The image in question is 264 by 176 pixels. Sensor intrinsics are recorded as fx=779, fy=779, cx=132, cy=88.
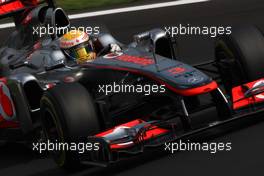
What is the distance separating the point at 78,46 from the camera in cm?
800

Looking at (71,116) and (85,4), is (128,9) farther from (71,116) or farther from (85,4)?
(71,116)

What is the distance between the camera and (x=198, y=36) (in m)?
12.8

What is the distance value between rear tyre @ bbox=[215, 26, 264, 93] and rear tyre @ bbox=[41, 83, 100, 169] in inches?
59.6

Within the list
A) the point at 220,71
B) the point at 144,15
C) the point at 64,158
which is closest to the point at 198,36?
the point at 144,15

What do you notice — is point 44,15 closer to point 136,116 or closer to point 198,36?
point 136,116

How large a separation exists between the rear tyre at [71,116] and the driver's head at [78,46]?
1.40m

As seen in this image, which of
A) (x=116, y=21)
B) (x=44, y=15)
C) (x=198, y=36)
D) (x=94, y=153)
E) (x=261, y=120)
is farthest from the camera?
(x=116, y=21)

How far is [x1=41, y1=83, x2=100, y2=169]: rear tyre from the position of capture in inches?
250

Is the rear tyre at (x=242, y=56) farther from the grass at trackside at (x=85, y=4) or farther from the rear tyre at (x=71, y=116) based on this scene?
the grass at trackside at (x=85, y=4)

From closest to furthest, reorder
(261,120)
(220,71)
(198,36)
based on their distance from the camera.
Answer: (261,120) < (220,71) < (198,36)

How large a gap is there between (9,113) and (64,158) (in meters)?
1.25

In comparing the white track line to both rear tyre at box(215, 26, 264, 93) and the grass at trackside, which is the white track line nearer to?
the grass at trackside

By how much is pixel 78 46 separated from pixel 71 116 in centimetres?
179

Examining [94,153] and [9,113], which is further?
[9,113]
